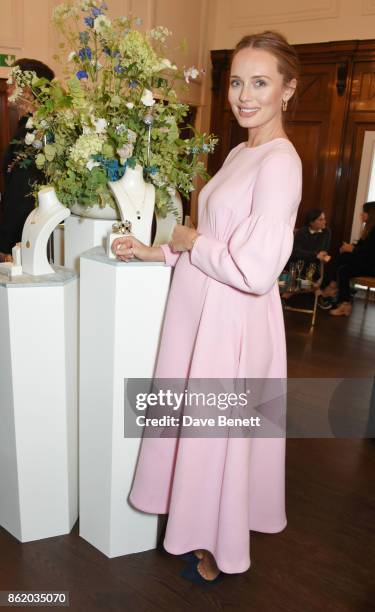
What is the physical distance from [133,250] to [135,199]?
0.24m

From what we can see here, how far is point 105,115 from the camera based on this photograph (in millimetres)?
1813

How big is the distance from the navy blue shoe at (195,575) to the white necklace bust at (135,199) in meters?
1.20

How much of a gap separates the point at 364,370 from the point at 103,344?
9.55 feet

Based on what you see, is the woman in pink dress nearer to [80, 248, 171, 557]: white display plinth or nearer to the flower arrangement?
[80, 248, 171, 557]: white display plinth

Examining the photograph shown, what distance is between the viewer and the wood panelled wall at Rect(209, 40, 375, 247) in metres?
6.29

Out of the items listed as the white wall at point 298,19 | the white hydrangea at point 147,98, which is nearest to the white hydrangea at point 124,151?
the white hydrangea at point 147,98

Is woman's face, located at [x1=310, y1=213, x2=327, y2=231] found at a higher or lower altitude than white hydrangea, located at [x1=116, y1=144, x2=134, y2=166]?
lower

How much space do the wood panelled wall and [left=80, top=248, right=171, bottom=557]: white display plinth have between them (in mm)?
5010

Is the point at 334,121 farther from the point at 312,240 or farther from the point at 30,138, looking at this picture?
the point at 30,138

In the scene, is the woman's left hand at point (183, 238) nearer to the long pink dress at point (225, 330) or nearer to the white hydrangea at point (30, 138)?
the long pink dress at point (225, 330)

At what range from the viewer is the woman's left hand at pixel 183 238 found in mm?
1552

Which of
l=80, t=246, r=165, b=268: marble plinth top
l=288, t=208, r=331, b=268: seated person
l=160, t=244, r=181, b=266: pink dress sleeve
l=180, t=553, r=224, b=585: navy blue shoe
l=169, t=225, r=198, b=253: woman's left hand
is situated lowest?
l=180, t=553, r=224, b=585: navy blue shoe

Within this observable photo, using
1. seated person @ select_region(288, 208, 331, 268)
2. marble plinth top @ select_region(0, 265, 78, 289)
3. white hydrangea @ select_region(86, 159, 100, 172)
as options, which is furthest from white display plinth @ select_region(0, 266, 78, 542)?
seated person @ select_region(288, 208, 331, 268)

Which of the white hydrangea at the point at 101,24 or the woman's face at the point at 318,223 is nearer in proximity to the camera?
the white hydrangea at the point at 101,24
